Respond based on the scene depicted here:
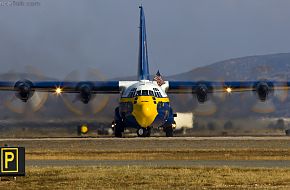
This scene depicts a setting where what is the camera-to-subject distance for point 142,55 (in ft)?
248

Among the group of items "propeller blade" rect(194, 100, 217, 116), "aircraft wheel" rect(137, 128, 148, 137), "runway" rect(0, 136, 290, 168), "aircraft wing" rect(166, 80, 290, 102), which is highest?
"aircraft wing" rect(166, 80, 290, 102)

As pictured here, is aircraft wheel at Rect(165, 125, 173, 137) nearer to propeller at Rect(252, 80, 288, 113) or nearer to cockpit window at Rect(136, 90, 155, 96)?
cockpit window at Rect(136, 90, 155, 96)

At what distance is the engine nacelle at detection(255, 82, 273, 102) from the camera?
2810 inches

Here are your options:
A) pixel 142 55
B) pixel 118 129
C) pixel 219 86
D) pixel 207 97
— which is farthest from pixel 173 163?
pixel 142 55

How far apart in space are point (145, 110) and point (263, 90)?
42.0 feet

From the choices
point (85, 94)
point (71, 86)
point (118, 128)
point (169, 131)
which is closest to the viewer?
point (118, 128)

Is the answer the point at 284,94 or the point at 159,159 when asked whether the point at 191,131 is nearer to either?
the point at 284,94

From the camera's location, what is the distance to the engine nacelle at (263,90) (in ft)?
234

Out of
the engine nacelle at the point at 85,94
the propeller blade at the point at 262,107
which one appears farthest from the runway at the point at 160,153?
the propeller blade at the point at 262,107

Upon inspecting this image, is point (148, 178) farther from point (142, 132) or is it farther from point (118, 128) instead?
point (118, 128)

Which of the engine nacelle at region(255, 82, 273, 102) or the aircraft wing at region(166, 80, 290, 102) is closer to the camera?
the engine nacelle at region(255, 82, 273, 102)

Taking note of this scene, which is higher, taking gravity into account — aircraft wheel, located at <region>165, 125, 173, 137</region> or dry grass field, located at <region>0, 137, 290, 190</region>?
aircraft wheel, located at <region>165, 125, 173, 137</region>

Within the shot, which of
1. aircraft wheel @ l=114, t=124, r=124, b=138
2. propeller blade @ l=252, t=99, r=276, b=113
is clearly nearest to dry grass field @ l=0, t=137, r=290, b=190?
aircraft wheel @ l=114, t=124, r=124, b=138

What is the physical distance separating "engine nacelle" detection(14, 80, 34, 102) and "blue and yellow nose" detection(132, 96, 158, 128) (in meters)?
10.1
